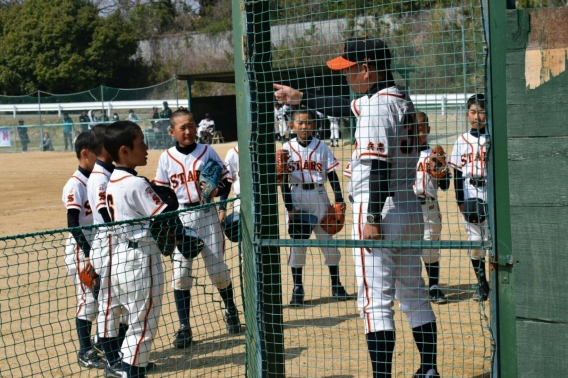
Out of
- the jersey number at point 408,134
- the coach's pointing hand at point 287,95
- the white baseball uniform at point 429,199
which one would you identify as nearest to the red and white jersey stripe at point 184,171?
the white baseball uniform at point 429,199

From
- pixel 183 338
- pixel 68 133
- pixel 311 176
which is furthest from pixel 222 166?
pixel 68 133

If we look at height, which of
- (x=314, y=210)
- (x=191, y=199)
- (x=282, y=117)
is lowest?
(x=314, y=210)

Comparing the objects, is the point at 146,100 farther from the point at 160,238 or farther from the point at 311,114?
the point at 160,238

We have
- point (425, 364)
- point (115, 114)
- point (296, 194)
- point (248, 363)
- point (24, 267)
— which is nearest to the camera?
point (248, 363)

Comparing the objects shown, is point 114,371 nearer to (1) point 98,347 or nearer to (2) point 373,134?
(1) point 98,347

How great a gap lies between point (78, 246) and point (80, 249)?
4 cm

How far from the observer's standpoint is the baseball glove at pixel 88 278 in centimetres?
538

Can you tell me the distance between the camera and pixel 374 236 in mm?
4121

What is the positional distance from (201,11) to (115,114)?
33.6m

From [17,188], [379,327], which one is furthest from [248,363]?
[17,188]

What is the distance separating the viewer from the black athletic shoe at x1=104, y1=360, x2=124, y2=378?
17.5ft

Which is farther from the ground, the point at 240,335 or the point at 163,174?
the point at 163,174

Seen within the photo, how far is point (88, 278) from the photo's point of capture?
5379mm

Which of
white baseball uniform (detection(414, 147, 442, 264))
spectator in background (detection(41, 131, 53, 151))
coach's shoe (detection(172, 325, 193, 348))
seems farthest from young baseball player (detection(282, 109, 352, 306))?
spectator in background (detection(41, 131, 53, 151))
